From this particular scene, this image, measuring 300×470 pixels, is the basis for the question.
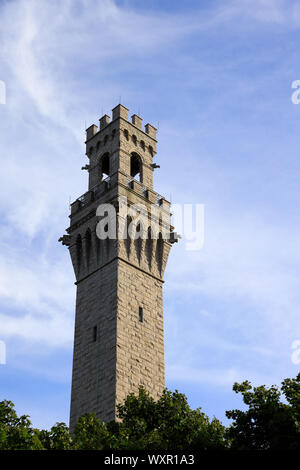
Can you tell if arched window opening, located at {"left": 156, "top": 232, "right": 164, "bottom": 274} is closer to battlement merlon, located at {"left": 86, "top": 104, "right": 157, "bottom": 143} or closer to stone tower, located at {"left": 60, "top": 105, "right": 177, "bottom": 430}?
stone tower, located at {"left": 60, "top": 105, "right": 177, "bottom": 430}

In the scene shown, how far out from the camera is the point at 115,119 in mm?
57625

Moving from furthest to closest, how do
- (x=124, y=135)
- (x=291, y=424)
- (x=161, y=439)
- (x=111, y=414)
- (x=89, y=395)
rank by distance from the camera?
(x=124, y=135)
(x=89, y=395)
(x=111, y=414)
(x=161, y=439)
(x=291, y=424)

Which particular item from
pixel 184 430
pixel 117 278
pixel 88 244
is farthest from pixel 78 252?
pixel 184 430

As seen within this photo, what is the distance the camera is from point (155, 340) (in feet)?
161

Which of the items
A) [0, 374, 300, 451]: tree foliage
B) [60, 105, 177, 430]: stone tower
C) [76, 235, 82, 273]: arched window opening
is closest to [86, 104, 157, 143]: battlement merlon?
[60, 105, 177, 430]: stone tower

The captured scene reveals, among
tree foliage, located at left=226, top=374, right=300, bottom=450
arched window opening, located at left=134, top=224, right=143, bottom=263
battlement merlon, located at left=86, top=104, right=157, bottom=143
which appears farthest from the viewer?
battlement merlon, located at left=86, top=104, right=157, bottom=143

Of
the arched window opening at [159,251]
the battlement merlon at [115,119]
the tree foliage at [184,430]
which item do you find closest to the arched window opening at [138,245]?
the arched window opening at [159,251]

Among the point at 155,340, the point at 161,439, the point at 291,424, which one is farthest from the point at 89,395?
the point at 291,424

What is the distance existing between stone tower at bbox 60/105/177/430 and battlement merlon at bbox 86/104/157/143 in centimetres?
12

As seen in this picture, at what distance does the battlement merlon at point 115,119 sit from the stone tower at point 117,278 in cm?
12

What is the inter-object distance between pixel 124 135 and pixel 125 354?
19643mm

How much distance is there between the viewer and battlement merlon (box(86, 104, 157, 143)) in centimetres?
5788
